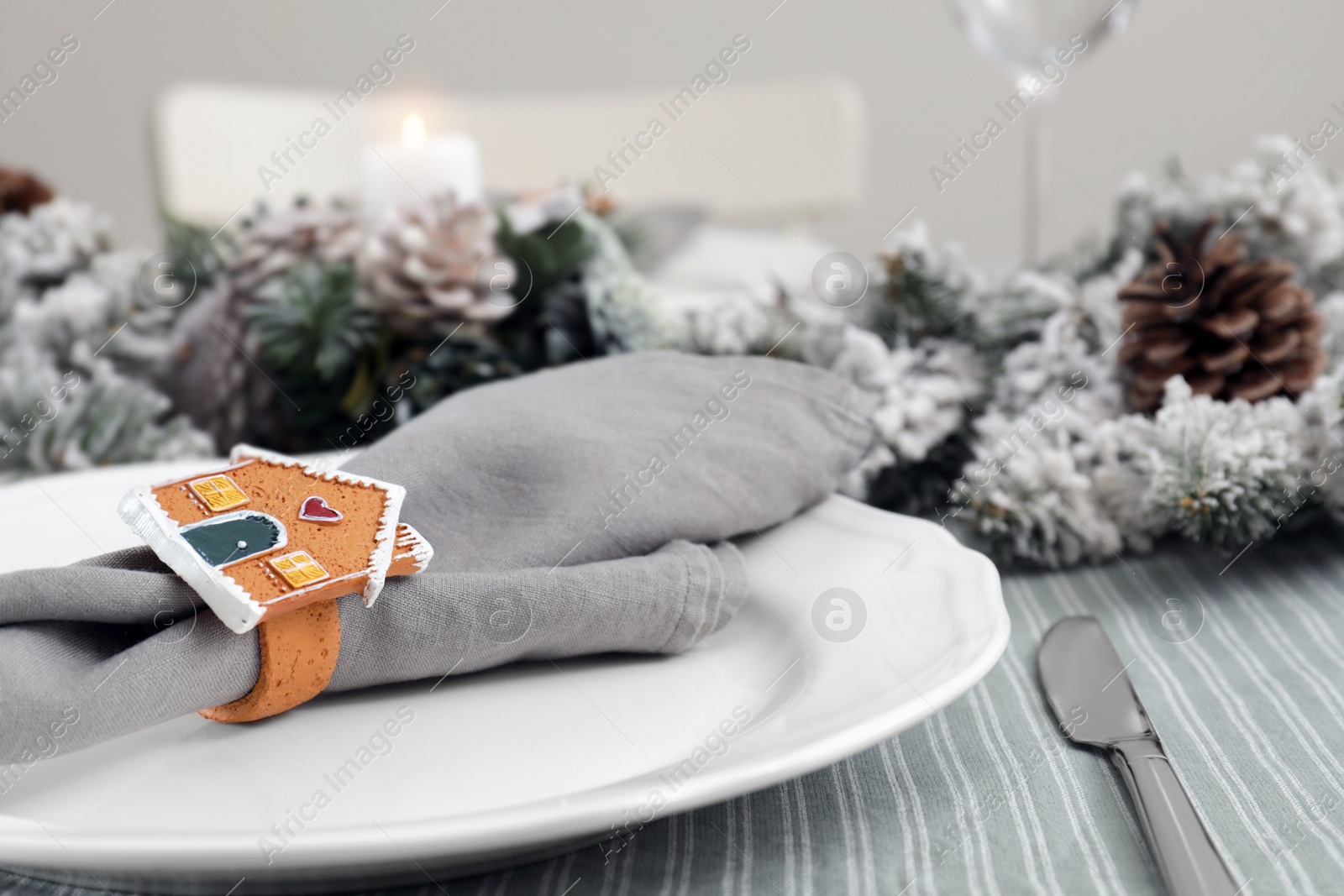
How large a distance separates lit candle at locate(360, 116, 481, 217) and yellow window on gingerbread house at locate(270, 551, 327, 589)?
413mm

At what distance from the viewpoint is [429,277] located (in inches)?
24.2

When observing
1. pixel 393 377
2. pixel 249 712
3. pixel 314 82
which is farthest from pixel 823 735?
pixel 314 82

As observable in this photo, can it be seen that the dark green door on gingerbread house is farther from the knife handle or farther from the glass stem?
the glass stem

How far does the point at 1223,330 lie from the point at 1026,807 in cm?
33

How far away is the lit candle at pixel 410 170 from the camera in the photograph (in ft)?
2.32

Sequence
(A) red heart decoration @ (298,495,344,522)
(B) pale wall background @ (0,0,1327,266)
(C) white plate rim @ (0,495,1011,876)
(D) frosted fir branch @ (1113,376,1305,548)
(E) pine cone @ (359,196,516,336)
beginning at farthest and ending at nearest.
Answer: (B) pale wall background @ (0,0,1327,266) < (E) pine cone @ (359,196,516,336) < (D) frosted fir branch @ (1113,376,1305,548) < (A) red heart decoration @ (298,495,344,522) < (C) white plate rim @ (0,495,1011,876)

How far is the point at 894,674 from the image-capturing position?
1.14ft

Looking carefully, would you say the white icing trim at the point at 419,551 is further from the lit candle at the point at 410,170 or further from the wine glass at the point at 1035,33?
the wine glass at the point at 1035,33

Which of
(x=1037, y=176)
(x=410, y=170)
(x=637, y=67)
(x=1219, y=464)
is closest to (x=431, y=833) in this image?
(x=1219, y=464)

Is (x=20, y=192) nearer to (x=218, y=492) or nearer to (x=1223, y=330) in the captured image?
(x=218, y=492)

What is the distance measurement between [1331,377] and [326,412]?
543mm

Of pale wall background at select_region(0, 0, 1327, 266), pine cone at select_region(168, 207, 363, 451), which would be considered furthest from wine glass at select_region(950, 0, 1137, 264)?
pale wall background at select_region(0, 0, 1327, 266)

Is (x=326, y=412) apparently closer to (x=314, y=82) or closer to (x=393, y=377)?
(x=393, y=377)

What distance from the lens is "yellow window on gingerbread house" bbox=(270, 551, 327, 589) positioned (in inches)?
12.6
